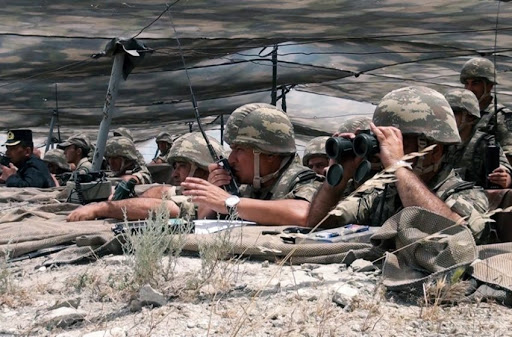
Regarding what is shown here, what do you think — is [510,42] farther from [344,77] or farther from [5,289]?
[5,289]

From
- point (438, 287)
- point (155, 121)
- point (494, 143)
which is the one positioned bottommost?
point (155, 121)

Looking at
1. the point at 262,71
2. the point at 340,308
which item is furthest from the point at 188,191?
the point at 262,71

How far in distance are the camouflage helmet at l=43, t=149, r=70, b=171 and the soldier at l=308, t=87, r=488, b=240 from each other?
7180 millimetres

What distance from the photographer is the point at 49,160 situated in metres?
10.2

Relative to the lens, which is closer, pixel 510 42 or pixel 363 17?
pixel 363 17

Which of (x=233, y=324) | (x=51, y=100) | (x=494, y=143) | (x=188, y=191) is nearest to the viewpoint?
(x=233, y=324)

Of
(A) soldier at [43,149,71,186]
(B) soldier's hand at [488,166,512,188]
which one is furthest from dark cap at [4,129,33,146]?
(B) soldier's hand at [488,166,512,188]

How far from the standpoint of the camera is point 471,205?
299 cm

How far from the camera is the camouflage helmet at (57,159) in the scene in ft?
33.4

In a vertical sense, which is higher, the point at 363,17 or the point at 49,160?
the point at 363,17

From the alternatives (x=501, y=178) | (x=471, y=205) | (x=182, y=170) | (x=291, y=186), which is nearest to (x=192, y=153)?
(x=182, y=170)

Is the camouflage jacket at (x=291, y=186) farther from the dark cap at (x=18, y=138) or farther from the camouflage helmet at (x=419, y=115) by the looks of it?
the dark cap at (x=18, y=138)

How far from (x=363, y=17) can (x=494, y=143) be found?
225 cm

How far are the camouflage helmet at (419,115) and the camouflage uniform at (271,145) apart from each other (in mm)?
768
